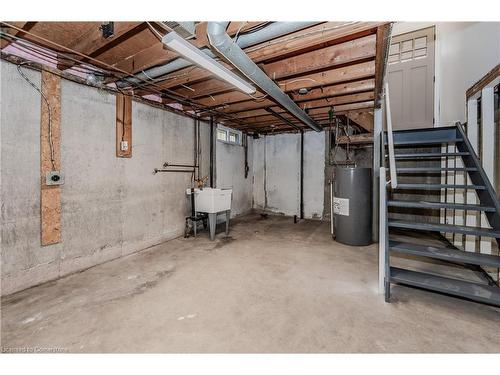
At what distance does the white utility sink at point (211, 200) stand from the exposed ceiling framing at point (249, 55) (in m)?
1.58

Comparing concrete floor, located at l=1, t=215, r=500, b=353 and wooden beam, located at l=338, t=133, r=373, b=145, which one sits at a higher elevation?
wooden beam, located at l=338, t=133, r=373, b=145

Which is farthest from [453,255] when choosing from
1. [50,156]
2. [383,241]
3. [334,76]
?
[50,156]

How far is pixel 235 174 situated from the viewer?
6.14 m

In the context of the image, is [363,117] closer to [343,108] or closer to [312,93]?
[343,108]

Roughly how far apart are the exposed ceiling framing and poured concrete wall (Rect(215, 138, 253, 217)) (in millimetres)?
1795

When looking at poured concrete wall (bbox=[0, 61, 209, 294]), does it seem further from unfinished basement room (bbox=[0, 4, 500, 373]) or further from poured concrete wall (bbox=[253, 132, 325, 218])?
poured concrete wall (bbox=[253, 132, 325, 218])

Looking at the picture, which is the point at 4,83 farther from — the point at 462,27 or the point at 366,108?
the point at 462,27

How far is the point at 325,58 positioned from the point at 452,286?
2.54 m

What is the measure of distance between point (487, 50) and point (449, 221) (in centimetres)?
262

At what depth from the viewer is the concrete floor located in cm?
159

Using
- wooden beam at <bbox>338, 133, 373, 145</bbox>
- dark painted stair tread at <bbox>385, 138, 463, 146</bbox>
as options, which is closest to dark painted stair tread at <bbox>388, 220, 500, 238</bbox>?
dark painted stair tread at <bbox>385, 138, 463, 146</bbox>

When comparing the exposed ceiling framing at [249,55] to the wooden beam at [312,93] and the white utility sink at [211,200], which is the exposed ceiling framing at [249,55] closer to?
the wooden beam at [312,93]
